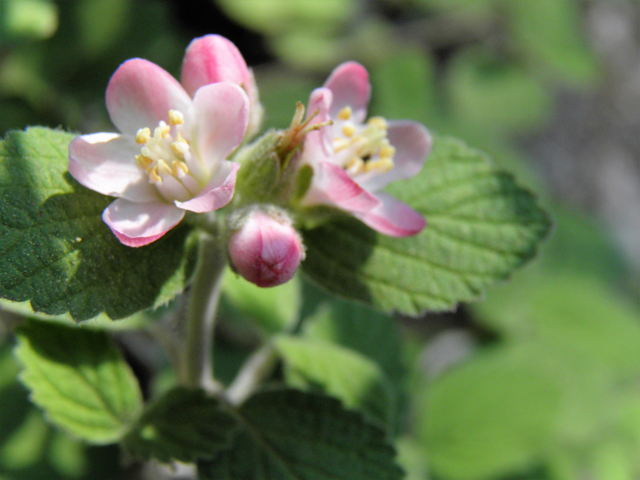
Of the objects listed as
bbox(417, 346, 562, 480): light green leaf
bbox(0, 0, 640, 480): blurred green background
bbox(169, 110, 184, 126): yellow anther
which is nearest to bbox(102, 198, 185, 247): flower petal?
bbox(169, 110, 184, 126): yellow anther

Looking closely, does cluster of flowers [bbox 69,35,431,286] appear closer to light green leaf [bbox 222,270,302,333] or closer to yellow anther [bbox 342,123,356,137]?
yellow anther [bbox 342,123,356,137]

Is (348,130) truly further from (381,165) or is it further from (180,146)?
(180,146)

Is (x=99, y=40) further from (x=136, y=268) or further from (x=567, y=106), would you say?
(x=567, y=106)

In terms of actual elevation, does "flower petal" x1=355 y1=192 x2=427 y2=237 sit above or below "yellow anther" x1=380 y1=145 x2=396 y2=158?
below

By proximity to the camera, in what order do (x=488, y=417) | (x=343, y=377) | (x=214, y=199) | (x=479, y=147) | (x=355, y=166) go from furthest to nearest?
(x=479, y=147), (x=488, y=417), (x=343, y=377), (x=355, y=166), (x=214, y=199)

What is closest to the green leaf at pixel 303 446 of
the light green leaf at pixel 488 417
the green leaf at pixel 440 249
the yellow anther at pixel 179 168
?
the green leaf at pixel 440 249

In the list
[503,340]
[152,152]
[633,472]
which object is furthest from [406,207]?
[633,472]

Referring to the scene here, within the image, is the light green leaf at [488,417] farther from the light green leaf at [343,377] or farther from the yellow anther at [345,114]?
the yellow anther at [345,114]

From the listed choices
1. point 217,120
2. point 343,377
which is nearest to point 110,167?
point 217,120
